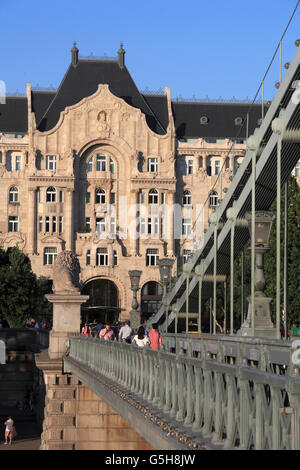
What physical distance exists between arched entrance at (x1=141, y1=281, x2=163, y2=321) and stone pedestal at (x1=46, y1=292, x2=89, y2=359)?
228 ft

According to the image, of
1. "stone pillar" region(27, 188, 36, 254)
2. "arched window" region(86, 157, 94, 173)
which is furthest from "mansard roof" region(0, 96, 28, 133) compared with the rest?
"arched window" region(86, 157, 94, 173)

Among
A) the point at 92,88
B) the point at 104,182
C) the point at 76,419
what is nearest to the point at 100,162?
the point at 104,182

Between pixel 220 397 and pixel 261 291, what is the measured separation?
1533 cm

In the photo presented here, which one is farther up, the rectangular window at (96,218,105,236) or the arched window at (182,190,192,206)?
the arched window at (182,190,192,206)

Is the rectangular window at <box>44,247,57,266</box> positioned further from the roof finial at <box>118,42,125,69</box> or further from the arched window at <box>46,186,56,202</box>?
the roof finial at <box>118,42,125,69</box>

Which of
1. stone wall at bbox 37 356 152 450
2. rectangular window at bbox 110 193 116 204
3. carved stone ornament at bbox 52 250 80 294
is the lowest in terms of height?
stone wall at bbox 37 356 152 450

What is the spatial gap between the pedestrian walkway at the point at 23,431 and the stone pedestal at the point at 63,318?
11012 millimetres

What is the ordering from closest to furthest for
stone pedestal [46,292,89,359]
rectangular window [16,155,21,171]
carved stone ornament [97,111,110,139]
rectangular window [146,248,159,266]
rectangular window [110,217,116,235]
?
stone pedestal [46,292,89,359] → carved stone ornament [97,111,110,139] → rectangular window [146,248,159,266] → rectangular window [110,217,116,235] → rectangular window [16,155,21,171]

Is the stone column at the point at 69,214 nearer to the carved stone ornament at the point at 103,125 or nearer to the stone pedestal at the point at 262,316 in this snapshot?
the carved stone ornament at the point at 103,125

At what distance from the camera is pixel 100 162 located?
112 metres

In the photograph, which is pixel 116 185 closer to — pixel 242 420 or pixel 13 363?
pixel 13 363

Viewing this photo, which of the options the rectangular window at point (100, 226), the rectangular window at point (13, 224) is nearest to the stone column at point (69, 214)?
the rectangular window at point (100, 226)

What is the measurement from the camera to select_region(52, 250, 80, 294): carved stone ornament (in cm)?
3759

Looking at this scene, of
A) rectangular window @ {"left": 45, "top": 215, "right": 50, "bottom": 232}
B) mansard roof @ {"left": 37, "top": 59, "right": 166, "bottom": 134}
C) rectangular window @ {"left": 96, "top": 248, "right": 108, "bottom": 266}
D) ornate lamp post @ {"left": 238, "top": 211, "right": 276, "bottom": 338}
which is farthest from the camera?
mansard roof @ {"left": 37, "top": 59, "right": 166, "bottom": 134}
